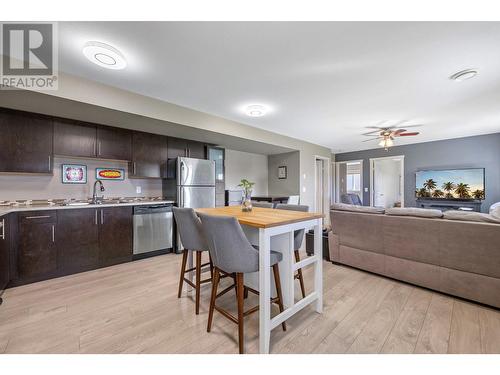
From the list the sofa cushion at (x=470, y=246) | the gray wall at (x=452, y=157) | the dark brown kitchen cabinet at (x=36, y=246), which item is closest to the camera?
the sofa cushion at (x=470, y=246)

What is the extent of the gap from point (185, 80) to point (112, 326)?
2.44 m

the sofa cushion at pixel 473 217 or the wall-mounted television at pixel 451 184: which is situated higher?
the wall-mounted television at pixel 451 184

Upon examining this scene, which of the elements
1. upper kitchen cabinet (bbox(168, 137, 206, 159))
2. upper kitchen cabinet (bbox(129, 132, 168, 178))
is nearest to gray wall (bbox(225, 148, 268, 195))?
upper kitchen cabinet (bbox(168, 137, 206, 159))

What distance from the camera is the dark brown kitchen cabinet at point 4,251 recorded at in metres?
2.04

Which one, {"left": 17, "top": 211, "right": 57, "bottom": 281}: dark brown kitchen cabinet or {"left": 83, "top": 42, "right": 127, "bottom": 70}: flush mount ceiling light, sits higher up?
{"left": 83, "top": 42, "right": 127, "bottom": 70}: flush mount ceiling light

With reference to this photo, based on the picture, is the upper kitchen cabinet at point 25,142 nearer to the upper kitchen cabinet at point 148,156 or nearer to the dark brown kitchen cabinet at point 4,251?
the dark brown kitchen cabinet at point 4,251

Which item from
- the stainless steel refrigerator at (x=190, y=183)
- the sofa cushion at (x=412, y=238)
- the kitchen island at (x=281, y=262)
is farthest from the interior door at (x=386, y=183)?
the kitchen island at (x=281, y=262)

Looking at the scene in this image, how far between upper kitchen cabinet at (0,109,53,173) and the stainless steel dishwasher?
1.27m

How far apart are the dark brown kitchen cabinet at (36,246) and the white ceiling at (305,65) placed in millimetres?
1748

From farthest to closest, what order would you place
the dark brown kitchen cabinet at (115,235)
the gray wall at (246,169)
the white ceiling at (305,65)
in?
the gray wall at (246,169), the dark brown kitchen cabinet at (115,235), the white ceiling at (305,65)

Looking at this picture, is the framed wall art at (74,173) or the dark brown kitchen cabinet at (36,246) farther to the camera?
the framed wall art at (74,173)

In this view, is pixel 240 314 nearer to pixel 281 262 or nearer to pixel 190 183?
pixel 281 262

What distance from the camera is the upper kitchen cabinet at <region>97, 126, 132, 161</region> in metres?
3.12

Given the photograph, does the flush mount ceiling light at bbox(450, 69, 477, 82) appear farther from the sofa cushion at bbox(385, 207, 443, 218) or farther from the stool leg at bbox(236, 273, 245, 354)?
the stool leg at bbox(236, 273, 245, 354)
